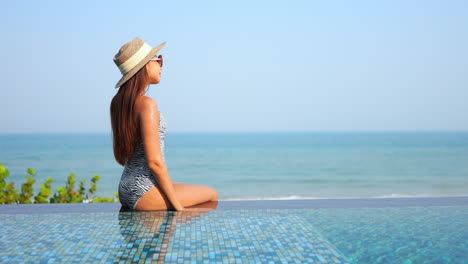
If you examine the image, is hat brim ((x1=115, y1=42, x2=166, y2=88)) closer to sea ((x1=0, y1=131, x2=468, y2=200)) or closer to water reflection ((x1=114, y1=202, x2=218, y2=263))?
water reflection ((x1=114, y1=202, x2=218, y2=263))

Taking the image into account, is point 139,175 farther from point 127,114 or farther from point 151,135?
point 127,114

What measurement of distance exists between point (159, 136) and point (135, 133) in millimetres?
191

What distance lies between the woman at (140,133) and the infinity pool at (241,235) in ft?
0.50

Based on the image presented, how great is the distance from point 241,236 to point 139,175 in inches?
41.8

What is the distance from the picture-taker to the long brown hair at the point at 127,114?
3924 mm

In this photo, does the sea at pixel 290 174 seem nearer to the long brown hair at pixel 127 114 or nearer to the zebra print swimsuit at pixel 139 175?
the zebra print swimsuit at pixel 139 175

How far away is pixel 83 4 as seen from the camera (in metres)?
36.9

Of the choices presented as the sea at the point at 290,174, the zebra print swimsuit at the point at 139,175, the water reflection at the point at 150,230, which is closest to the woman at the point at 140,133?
the zebra print swimsuit at the point at 139,175

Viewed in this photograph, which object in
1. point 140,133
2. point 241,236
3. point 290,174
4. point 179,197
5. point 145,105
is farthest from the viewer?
point 290,174

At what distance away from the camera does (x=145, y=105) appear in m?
3.86

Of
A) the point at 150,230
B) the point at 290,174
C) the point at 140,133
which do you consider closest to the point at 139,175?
the point at 140,133

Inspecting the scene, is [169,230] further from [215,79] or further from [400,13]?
[215,79]

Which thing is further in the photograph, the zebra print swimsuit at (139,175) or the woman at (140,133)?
the zebra print swimsuit at (139,175)

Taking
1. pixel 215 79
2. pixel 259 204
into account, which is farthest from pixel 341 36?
pixel 259 204
